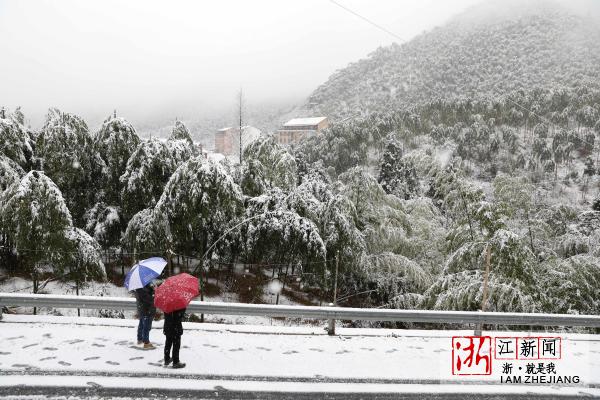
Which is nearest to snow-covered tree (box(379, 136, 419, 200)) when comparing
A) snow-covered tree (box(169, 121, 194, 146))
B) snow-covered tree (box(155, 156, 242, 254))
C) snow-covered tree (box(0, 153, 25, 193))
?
snow-covered tree (box(169, 121, 194, 146))

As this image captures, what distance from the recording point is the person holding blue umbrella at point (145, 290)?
19.6 feet

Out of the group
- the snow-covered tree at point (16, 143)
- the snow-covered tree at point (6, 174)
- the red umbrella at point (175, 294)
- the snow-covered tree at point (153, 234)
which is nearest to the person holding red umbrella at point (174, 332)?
the red umbrella at point (175, 294)

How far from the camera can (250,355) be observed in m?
6.22

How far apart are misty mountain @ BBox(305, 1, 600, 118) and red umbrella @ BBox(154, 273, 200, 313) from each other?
108 m

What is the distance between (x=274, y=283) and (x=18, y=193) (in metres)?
12.9

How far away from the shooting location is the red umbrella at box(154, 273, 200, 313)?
5406mm

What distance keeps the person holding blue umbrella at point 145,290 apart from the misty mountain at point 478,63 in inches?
4225

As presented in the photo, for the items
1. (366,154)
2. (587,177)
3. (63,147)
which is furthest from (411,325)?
(587,177)

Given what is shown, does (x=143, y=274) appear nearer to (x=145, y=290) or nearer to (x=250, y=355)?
(x=145, y=290)

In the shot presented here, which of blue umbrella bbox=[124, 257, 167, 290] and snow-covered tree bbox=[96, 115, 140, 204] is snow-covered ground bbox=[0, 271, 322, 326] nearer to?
snow-covered tree bbox=[96, 115, 140, 204]

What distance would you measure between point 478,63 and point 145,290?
153 m

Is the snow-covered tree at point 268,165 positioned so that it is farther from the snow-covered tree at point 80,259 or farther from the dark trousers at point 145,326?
the dark trousers at point 145,326

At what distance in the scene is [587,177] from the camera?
60562mm

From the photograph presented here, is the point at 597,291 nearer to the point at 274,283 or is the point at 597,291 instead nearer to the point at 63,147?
the point at 274,283
